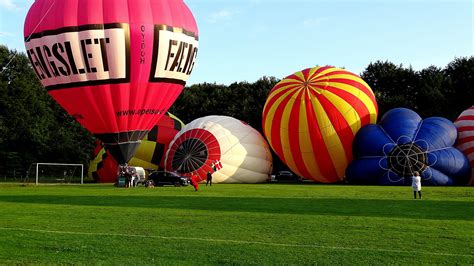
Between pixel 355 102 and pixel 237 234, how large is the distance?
28.8 meters

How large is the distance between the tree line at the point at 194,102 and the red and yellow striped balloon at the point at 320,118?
13132 millimetres

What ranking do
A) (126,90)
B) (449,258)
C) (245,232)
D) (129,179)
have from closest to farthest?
(449,258) < (245,232) < (126,90) < (129,179)

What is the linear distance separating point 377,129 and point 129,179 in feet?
56.8

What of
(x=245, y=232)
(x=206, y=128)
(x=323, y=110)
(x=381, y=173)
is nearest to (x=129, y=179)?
(x=206, y=128)

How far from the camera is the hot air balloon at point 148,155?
45.3 meters

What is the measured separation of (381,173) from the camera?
37.0 meters

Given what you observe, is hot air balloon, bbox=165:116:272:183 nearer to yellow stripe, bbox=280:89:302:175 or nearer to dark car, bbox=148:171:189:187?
dark car, bbox=148:171:189:187

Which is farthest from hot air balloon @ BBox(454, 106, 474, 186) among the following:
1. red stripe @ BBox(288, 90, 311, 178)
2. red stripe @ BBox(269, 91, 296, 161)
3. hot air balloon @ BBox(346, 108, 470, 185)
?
red stripe @ BBox(269, 91, 296, 161)

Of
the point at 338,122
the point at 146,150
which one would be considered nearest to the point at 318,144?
the point at 338,122

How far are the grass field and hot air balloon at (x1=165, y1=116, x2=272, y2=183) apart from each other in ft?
73.3

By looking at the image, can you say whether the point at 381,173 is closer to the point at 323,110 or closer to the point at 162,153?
the point at 323,110

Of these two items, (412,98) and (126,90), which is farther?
(412,98)

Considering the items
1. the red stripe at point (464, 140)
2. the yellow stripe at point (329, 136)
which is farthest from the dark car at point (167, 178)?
the red stripe at point (464, 140)

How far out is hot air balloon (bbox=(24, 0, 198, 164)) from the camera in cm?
2705
